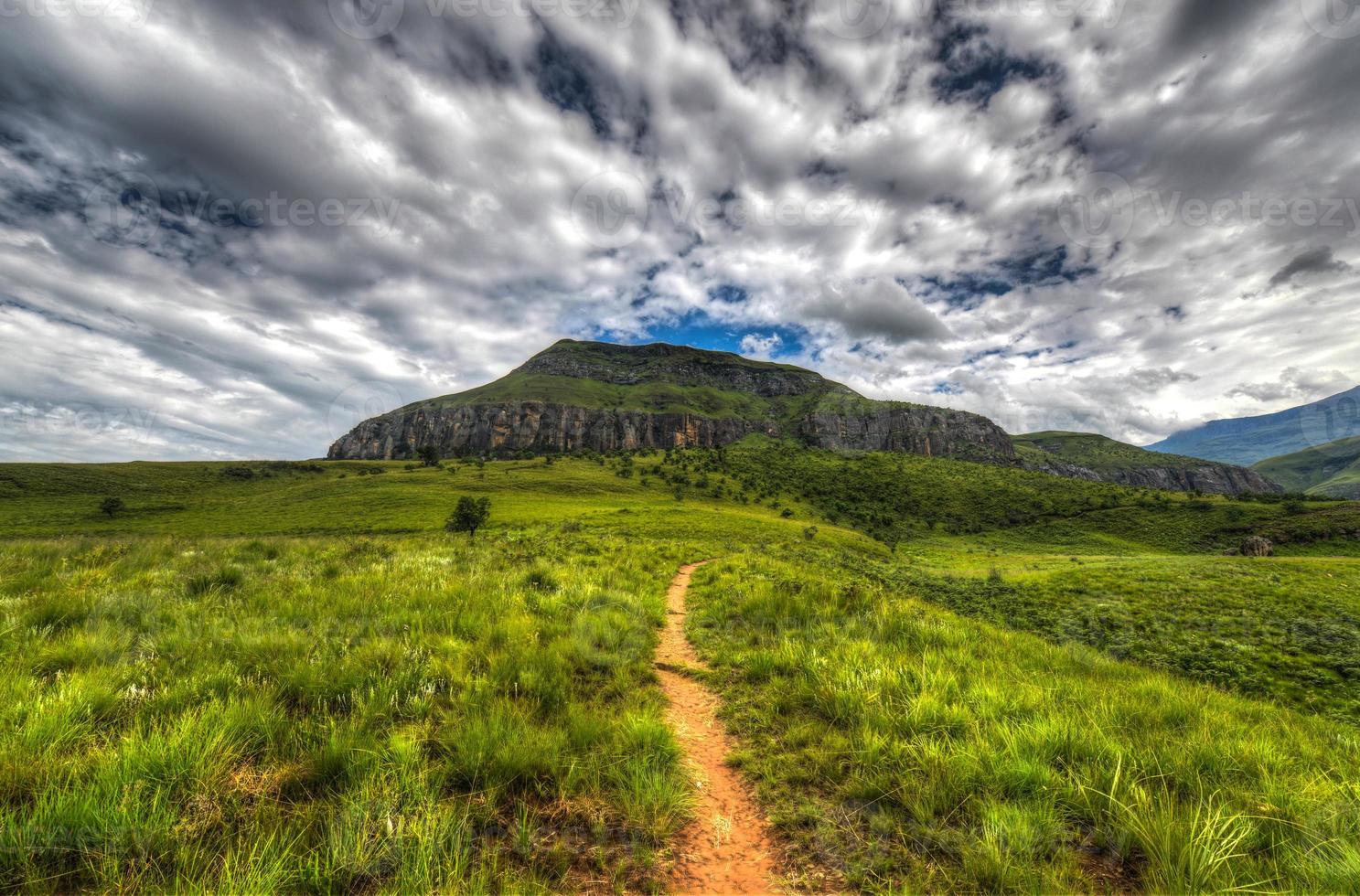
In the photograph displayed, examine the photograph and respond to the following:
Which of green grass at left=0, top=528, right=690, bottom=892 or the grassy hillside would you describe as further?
the grassy hillside

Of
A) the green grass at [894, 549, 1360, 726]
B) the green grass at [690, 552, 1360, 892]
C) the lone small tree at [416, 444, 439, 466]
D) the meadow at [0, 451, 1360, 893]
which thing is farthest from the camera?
the lone small tree at [416, 444, 439, 466]

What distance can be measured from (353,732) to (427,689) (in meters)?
0.85

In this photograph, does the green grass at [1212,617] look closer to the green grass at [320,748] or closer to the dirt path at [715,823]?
the dirt path at [715,823]

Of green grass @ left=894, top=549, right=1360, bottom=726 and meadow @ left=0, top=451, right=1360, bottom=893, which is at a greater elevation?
meadow @ left=0, top=451, right=1360, bottom=893

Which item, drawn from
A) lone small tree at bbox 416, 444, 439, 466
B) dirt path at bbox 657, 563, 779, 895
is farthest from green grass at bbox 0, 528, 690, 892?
lone small tree at bbox 416, 444, 439, 466

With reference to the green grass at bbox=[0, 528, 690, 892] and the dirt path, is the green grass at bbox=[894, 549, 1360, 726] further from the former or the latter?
the green grass at bbox=[0, 528, 690, 892]

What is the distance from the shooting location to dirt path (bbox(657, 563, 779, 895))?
9.39ft

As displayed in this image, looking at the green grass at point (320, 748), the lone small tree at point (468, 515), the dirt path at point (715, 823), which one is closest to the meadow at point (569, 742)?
the green grass at point (320, 748)

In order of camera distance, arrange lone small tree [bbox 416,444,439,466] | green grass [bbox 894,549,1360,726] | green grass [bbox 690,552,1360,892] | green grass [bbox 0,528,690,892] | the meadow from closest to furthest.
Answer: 1. green grass [bbox 0,528,690,892]
2. the meadow
3. green grass [bbox 690,552,1360,892]
4. green grass [bbox 894,549,1360,726]
5. lone small tree [bbox 416,444,439,466]

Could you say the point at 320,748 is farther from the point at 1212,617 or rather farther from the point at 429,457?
the point at 429,457

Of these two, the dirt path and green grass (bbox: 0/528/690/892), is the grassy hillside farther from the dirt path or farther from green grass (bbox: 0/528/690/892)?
green grass (bbox: 0/528/690/892)

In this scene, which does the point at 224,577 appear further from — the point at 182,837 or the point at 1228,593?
the point at 1228,593

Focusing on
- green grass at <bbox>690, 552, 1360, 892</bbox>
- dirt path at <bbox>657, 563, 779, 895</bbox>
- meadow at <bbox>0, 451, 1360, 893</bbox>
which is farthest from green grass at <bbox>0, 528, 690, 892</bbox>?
green grass at <bbox>690, 552, 1360, 892</bbox>

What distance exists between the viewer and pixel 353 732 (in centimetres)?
325
